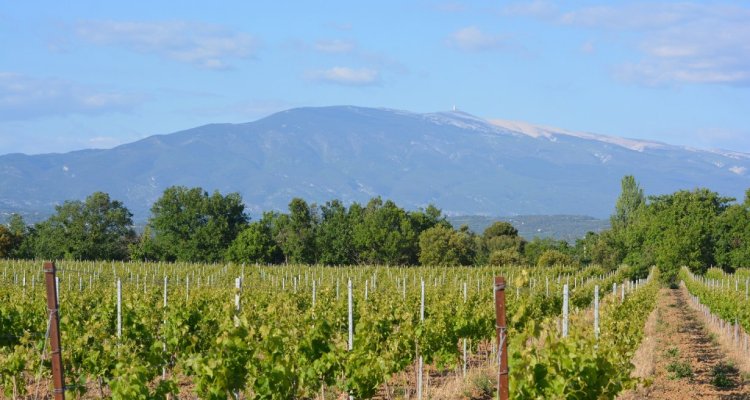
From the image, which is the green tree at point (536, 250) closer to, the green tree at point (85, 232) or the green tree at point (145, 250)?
the green tree at point (145, 250)

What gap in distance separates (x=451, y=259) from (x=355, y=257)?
31.9 feet

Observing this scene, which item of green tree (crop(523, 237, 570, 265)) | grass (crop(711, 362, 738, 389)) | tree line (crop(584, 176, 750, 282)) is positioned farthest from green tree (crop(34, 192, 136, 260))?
grass (crop(711, 362, 738, 389))

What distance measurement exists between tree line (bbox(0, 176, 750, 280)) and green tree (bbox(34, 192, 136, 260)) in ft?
0.26

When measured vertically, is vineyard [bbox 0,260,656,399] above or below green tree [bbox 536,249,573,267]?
above

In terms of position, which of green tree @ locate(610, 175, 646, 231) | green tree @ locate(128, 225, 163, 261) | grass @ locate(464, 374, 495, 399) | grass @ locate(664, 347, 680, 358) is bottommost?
grass @ locate(664, 347, 680, 358)

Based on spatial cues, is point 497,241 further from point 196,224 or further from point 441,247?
point 196,224

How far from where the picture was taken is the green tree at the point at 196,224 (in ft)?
235

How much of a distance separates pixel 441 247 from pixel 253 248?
12.9 metres

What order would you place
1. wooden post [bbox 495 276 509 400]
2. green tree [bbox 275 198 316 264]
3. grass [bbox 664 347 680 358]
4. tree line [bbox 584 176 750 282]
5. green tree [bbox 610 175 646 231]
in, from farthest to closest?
green tree [bbox 610 175 646 231]
green tree [bbox 275 198 316 264]
tree line [bbox 584 176 750 282]
grass [bbox 664 347 680 358]
wooden post [bbox 495 276 509 400]

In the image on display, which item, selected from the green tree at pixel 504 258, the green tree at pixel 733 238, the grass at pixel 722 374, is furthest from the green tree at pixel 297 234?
the grass at pixel 722 374

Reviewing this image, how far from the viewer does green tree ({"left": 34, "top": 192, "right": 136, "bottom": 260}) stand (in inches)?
2724

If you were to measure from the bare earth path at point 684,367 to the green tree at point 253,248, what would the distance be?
136 ft

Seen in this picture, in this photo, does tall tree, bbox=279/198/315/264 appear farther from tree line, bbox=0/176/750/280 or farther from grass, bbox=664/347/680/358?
grass, bbox=664/347/680/358

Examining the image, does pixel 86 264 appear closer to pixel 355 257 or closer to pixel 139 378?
pixel 355 257
